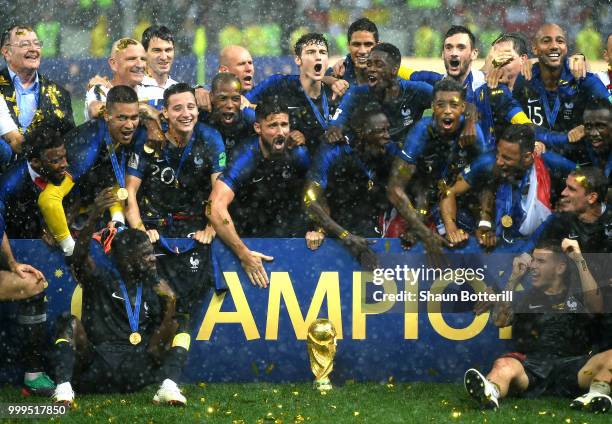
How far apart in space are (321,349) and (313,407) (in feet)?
1.51

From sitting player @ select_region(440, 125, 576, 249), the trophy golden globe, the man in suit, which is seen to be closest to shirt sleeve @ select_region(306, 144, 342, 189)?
sitting player @ select_region(440, 125, 576, 249)

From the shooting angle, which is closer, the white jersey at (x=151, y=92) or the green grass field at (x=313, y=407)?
the green grass field at (x=313, y=407)

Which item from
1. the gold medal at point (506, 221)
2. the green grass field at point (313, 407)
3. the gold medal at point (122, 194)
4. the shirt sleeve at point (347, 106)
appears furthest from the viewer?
the shirt sleeve at point (347, 106)

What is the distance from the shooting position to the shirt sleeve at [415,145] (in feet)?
24.2

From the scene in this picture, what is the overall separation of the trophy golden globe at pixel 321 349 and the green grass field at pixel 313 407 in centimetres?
8

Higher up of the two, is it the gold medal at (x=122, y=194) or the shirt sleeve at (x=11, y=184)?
the shirt sleeve at (x=11, y=184)

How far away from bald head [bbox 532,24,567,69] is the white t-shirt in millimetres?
3315

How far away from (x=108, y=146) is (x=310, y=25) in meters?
8.37

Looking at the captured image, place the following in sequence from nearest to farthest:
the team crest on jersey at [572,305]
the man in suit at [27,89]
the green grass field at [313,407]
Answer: the green grass field at [313,407] < the team crest on jersey at [572,305] < the man in suit at [27,89]

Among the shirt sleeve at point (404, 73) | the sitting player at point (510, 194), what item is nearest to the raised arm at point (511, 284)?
the sitting player at point (510, 194)

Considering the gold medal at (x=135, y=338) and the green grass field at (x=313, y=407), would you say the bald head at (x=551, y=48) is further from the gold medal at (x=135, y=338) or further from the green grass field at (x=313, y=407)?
the gold medal at (x=135, y=338)

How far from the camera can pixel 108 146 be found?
7305mm

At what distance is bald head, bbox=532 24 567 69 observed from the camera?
25.9 ft

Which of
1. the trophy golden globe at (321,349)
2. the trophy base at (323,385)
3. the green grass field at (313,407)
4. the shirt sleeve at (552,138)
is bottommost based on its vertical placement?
the green grass field at (313,407)
